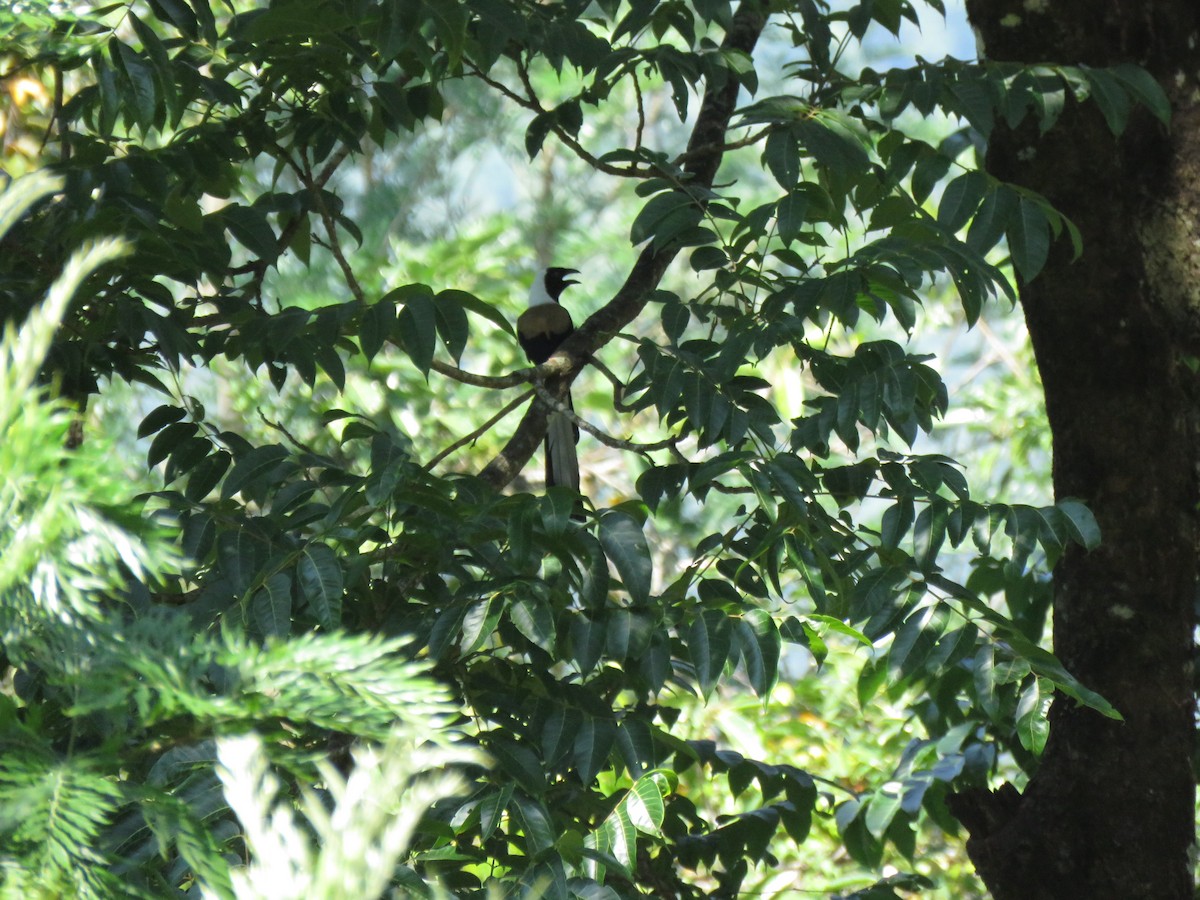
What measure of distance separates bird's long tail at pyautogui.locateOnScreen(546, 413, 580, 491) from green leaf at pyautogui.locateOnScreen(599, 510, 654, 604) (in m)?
1.32

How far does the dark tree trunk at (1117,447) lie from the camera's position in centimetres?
179

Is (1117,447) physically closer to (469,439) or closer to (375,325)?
(469,439)

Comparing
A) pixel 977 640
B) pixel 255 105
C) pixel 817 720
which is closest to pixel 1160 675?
pixel 977 640

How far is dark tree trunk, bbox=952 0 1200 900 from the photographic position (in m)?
1.79

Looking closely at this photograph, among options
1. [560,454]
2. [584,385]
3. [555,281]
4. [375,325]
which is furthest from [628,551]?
[584,385]

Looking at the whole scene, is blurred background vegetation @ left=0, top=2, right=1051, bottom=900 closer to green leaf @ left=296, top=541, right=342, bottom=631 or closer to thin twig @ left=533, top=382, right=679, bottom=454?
thin twig @ left=533, top=382, right=679, bottom=454

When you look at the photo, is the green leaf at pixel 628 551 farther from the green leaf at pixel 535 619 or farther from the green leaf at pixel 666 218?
the green leaf at pixel 666 218

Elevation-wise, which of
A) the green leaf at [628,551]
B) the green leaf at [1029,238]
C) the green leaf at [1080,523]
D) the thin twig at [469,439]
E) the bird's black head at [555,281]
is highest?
the bird's black head at [555,281]

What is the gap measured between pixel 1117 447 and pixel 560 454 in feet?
3.90

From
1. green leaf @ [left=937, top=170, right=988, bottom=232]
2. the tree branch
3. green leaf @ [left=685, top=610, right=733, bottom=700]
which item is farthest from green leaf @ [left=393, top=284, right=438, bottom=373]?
green leaf @ [left=937, top=170, right=988, bottom=232]

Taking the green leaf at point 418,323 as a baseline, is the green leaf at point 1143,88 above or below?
above

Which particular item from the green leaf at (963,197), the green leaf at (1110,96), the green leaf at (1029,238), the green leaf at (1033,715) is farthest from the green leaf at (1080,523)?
the green leaf at (1110,96)

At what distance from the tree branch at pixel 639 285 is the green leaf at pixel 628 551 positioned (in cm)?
48

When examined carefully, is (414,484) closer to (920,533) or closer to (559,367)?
(559,367)
